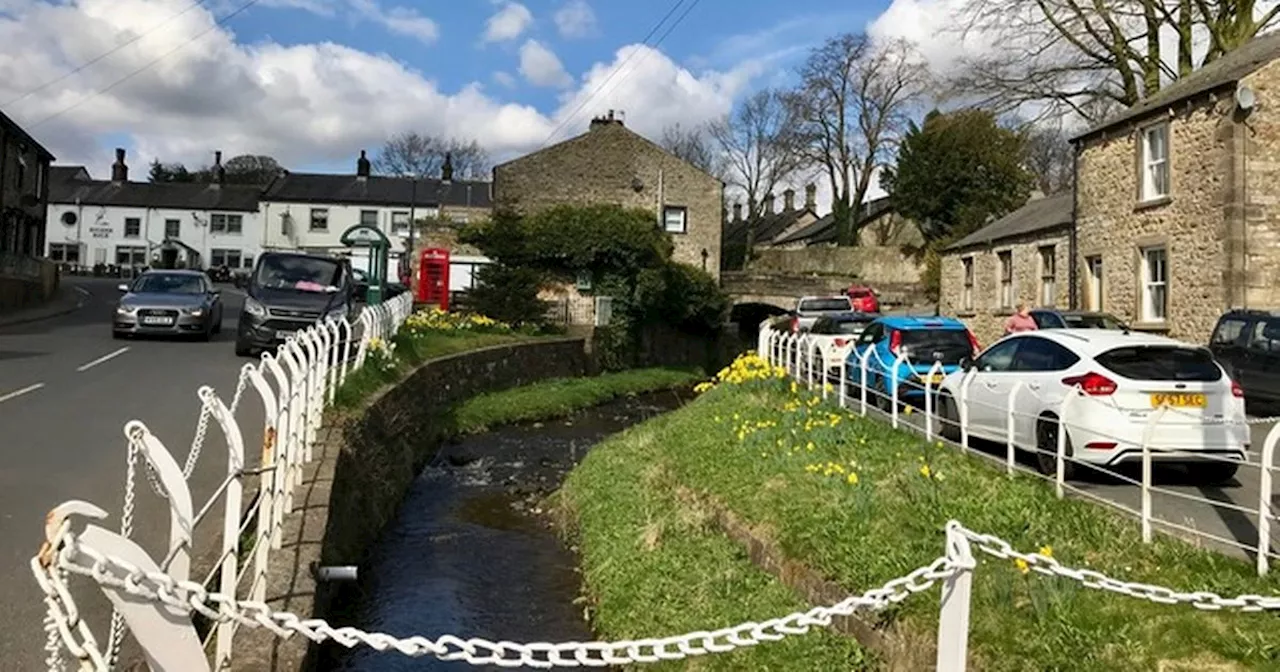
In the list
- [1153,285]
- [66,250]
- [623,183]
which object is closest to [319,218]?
[66,250]

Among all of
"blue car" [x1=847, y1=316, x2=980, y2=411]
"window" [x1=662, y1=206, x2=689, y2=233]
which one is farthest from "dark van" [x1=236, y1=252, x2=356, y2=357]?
"window" [x1=662, y1=206, x2=689, y2=233]

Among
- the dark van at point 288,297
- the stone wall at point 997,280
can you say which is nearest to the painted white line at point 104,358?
the dark van at point 288,297

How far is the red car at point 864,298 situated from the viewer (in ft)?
129

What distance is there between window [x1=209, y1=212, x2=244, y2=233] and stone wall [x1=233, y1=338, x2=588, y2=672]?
5567cm

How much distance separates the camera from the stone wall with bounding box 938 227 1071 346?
27.4m

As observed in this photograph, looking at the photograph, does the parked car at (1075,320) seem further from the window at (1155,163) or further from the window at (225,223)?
the window at (225,223)

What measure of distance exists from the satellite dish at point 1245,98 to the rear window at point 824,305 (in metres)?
16.3

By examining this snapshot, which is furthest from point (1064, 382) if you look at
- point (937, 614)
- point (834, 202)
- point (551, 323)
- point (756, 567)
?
point (834, 202)

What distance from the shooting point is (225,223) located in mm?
73812

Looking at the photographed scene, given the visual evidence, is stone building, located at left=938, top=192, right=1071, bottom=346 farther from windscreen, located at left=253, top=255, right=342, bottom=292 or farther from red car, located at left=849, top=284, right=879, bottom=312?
windscreen, located at left=253, top=255, right=342, bottom=292

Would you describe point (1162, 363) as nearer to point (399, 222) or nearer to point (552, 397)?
point (552, 397)

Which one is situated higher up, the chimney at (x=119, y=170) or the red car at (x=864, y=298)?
the chimney at (x=119, y=170)

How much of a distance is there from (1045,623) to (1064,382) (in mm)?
5393

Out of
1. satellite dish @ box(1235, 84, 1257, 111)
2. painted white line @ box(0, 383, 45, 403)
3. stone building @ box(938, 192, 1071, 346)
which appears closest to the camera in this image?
painted white line @ box(0, 383, 45, 403)
